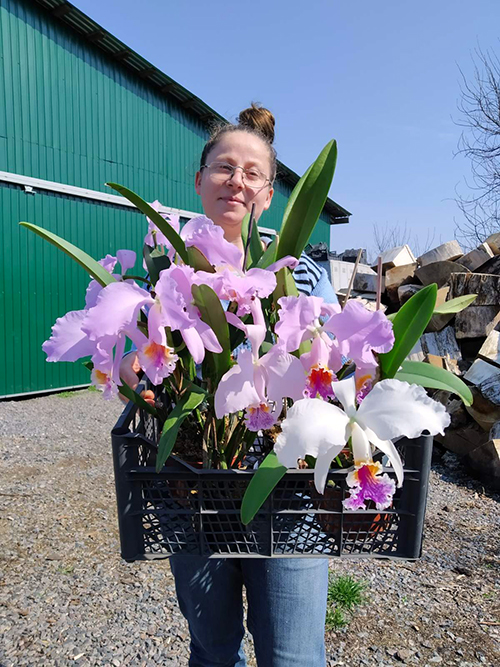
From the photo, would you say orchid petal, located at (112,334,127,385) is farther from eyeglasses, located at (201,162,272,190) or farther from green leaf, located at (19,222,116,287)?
eyeglasses, located at (201,162,272,190)

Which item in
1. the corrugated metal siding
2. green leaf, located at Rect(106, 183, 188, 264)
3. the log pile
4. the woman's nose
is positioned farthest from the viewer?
the corrugated metal siding

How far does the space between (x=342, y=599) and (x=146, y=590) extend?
2.87ft

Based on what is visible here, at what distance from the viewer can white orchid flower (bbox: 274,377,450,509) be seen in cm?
56

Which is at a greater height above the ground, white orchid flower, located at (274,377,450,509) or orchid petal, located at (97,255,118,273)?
orchid petal, located at (97,255,118,273)

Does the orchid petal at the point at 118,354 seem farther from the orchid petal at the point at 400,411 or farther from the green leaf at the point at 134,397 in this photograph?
the orchid petal at the point at 400,411

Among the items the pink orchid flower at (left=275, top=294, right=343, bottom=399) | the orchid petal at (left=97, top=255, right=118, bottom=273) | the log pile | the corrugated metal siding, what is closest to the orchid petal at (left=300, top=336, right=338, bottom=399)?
the pink orchid flower at (left=275, top=294, right=343, bottom=399)

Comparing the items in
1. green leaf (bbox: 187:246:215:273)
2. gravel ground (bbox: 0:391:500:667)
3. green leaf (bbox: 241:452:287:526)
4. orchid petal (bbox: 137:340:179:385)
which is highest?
green leaf (bbox: 187:246:215:273)

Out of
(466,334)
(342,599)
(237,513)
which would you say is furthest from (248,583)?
(466,334)

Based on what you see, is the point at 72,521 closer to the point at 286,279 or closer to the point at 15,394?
the point at 286,279

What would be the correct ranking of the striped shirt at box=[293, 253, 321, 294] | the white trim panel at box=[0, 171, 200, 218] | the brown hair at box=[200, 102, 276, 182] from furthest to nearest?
the white trim panel at box=[0, 171, 200, 218], the brown hair at box=[200, 102, 276, 182], the striped shirt at box=[293, 253, 321, 294]

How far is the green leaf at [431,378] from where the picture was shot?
674 mm

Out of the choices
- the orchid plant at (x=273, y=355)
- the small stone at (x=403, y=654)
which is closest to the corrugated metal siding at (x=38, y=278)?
the small stone at (x=403, y=654)

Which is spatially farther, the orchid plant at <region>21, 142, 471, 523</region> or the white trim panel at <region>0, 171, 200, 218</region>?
the white trim panel at <region>0, 171, 200, 218</region>

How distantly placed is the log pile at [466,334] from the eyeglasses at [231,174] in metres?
2.09
